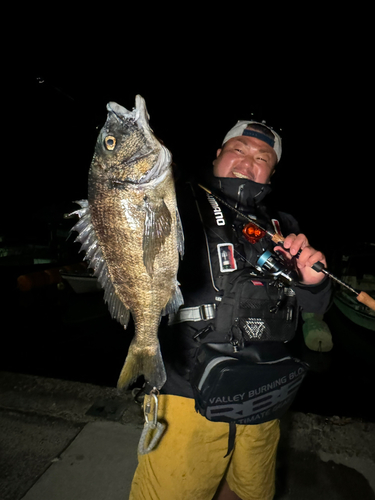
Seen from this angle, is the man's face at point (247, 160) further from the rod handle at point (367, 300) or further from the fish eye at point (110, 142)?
the fish eye at point (110, 142)

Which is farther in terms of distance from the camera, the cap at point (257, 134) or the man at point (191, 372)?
the cap at point (257, 134)

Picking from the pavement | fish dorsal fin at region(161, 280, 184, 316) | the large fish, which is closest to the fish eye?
the large fish

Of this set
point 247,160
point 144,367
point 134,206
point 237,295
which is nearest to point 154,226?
point 134,206

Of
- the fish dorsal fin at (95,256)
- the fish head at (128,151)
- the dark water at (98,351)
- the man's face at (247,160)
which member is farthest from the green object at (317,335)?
the fish head at (128,151)

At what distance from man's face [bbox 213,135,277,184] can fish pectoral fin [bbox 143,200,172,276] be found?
1.34 m

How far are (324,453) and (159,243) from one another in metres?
2.60

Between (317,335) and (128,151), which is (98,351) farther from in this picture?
(128,151)

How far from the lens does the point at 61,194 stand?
36.6m

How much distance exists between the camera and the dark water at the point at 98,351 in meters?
5.82

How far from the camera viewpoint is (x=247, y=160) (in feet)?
7.86

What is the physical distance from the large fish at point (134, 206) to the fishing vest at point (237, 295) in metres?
0.54

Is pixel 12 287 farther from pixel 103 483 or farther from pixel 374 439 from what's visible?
pixel 374 439

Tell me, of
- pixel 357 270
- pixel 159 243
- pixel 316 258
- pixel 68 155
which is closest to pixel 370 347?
pixel 357 270

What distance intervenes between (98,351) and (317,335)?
5.34 m
